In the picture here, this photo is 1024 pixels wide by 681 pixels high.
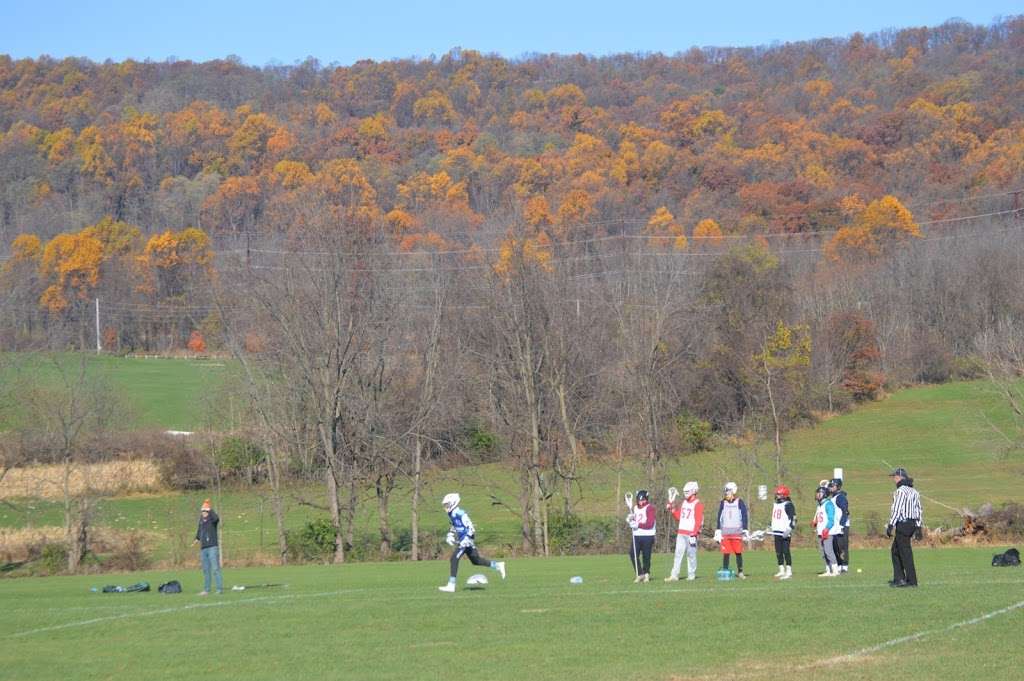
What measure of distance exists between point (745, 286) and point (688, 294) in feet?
48.6

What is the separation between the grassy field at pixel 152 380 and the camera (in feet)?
185

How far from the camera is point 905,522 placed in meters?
19.8

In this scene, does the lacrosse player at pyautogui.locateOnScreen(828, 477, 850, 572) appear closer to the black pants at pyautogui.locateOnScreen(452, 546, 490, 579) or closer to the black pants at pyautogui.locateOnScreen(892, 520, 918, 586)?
the black pants at pyautogui.locateOnScreen(892, 520, 918, 586)

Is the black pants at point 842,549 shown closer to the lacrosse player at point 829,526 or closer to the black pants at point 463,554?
the lacrosse player at point 829,526

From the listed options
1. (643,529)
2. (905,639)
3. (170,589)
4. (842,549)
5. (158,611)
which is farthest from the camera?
(170,589)

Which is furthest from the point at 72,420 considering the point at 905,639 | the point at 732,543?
the point at 905,639

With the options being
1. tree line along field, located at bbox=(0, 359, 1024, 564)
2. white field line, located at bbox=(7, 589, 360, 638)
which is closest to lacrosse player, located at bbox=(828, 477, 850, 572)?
white field line, located at bbox=(7, 589, 360, 638)

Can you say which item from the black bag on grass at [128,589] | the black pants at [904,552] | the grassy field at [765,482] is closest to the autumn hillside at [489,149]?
the grassy field at [765,482]

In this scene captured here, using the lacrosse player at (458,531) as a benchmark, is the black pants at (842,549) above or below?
below

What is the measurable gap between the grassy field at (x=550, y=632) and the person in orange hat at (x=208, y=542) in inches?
28.1

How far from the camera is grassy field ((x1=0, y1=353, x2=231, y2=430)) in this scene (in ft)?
185

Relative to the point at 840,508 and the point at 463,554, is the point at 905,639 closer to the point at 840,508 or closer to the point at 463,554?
the point at 840,508

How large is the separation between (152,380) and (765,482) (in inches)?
2205

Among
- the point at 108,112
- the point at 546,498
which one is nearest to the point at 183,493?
the point at 546,498
